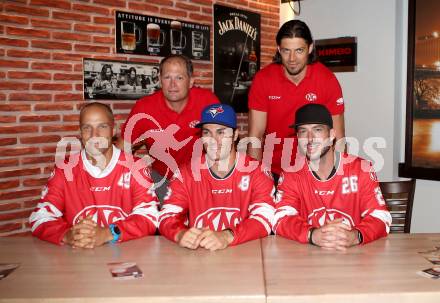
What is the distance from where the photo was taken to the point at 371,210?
235 cm

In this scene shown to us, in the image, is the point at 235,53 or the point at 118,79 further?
the point at 235,53

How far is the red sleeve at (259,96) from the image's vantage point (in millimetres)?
3271

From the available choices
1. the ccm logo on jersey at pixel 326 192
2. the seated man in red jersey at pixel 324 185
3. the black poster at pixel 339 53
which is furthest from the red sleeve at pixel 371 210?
the black poster at pixel 339 53

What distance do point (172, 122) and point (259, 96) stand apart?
603 mm

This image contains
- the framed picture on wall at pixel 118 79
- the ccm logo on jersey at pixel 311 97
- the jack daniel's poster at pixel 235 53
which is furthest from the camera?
the jack daniel's poster at pixel 235 53

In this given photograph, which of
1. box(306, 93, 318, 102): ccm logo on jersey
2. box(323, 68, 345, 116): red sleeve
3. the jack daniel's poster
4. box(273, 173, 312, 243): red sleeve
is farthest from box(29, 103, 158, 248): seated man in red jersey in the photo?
the jack daniel's poster

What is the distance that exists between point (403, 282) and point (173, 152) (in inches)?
77.9

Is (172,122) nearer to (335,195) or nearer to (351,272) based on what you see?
(335,195)

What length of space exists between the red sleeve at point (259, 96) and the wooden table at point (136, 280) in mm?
1331

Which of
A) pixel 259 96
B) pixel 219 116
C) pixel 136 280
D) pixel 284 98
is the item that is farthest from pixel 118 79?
pixel 136 280

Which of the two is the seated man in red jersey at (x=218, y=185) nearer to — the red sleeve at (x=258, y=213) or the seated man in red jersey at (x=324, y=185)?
the red sleeve at (x=258, y=213)

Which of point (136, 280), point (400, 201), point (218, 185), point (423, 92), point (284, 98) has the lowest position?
point (136, 280)

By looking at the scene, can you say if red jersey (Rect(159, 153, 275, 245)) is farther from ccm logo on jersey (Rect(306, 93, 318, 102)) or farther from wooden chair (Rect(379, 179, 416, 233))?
ccm logo on jersey (Rect(306, 93, 318, 102))

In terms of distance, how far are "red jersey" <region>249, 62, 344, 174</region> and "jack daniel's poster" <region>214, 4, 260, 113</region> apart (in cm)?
Answer: 163
